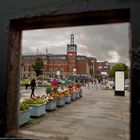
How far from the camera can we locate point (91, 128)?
902 centimetres

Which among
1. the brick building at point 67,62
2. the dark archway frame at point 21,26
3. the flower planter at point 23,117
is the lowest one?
the flower planter at point 23,117

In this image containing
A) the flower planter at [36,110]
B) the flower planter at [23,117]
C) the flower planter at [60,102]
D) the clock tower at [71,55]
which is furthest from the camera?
the clock tower at [71,55]

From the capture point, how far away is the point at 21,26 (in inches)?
216

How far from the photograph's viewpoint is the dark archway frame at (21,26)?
15.3ft

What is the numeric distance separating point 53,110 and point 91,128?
Result: 16.4 ft

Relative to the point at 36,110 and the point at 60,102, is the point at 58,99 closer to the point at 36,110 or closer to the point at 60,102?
the point at 60,102

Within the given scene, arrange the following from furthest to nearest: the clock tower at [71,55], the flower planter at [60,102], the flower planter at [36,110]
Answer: the clock tower at [71,55], the flower planter at [60,102], the flower planter at [36,110]

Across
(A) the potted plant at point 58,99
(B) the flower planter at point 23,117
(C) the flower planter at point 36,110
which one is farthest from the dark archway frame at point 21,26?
(A) the potted plant at point 58,99

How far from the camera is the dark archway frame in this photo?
15.3 feet

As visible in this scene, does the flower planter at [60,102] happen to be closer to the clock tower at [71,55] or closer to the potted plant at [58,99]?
the potted plant at [58,99]

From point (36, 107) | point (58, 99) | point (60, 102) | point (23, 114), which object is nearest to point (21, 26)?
point (23, 114)

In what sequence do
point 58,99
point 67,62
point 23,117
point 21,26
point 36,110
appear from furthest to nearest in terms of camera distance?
point 67,62, point 58,99, point 36,110, point 23,117, point 21,26

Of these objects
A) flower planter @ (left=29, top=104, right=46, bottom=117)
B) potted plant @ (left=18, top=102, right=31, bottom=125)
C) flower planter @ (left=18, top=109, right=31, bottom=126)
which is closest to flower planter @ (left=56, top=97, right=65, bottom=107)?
flower planter @ (left=29, top=104, right=46, bottom=117)

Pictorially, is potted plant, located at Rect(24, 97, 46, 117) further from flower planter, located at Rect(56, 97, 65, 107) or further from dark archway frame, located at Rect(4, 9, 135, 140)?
dark archway frame, located at Rect(4, 9, 135, 140)
